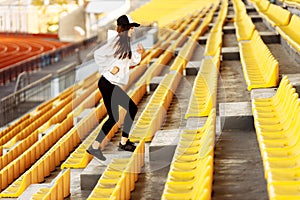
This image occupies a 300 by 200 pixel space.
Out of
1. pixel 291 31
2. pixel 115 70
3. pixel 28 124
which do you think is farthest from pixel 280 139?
pixel 28 124

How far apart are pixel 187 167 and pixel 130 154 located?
584mm

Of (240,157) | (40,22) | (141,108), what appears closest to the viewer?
(240,157)

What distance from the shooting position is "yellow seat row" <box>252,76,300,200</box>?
69.3 inches

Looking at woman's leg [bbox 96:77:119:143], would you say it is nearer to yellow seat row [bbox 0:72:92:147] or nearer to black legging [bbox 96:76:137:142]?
black legging [bbox 96:76:137:142]

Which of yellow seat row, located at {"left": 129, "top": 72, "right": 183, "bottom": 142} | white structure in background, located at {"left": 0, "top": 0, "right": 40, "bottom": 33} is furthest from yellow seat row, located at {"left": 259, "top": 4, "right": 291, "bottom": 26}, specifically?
white structure in background, located at {"left": 0, "top": 0, "right": 40, "bottom": 33}

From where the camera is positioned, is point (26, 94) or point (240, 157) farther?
point (26, 94)

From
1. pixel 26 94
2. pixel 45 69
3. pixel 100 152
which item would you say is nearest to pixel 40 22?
pixel 45 69

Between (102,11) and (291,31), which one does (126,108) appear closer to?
(291,31)

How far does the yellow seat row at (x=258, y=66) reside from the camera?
11.2 ft

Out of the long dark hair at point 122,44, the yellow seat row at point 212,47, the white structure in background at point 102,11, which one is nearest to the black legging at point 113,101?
the long dark hair at point 122,44

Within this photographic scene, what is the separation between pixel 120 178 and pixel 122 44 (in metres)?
0.57

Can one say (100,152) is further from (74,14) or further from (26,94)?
(74,14)

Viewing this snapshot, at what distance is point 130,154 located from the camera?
2975 mm

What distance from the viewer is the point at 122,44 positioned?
2664 millimetres
